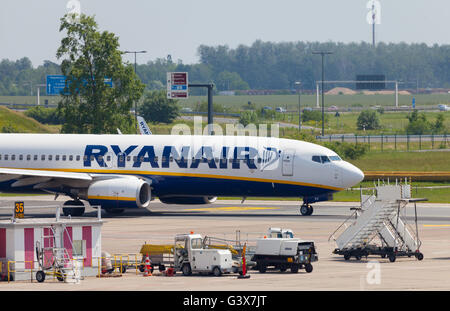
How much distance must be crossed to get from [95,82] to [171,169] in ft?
128

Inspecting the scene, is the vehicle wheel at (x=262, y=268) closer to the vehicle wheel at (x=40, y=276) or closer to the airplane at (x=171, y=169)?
the vehicle wheel at (x=40, y=276)

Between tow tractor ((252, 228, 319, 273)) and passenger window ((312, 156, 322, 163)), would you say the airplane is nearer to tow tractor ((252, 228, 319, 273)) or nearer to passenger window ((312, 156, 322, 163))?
passenger window ((312, 156, 322, 163))

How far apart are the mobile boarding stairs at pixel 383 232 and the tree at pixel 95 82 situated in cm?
5774

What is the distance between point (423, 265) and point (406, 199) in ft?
16.3

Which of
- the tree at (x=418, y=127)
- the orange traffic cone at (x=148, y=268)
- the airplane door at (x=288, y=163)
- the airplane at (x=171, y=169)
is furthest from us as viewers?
the tree at (x=418, y=127)

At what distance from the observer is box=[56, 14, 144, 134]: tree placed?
338 ft

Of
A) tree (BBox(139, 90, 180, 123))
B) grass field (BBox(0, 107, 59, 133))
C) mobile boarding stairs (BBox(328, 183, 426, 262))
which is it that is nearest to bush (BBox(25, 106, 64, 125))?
tree (BBox(139, 90, 180, 123))

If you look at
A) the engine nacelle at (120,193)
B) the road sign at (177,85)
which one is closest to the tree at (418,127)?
the road sign at (177,85)

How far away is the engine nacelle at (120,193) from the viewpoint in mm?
65188

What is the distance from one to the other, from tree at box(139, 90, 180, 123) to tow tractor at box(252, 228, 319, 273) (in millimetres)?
137345

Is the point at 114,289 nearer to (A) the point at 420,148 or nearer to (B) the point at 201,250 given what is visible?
(B) the point at 201,250

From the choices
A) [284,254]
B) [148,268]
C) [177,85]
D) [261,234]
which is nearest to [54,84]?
[177,85]

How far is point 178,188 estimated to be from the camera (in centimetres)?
6719
